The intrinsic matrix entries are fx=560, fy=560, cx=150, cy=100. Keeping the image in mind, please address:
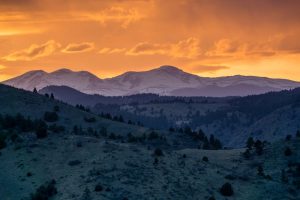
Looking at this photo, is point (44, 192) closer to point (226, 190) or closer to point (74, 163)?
point (74, 163)

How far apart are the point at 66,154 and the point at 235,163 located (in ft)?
168

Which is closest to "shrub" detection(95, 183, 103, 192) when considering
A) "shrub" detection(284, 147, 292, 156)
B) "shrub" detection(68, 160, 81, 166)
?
"shrub" detection(68, 160, 81, 166)

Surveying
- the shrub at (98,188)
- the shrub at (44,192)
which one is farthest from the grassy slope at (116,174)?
the shrub at (44,192)

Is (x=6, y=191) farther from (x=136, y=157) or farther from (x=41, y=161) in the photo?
(x=136, y=157)

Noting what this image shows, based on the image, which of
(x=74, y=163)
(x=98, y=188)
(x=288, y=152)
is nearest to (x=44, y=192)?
(x=98, y=188)

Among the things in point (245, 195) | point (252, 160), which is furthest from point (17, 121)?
point (245, 195)

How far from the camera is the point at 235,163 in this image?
148m

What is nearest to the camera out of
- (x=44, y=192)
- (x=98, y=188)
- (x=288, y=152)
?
(x=98, y=188)

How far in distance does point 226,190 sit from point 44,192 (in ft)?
108

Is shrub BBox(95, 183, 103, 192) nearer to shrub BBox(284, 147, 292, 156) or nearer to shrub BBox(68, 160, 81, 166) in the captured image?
shrub BBox(68, 160, 81, 166)

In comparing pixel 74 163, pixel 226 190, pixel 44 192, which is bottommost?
pixel 44 192

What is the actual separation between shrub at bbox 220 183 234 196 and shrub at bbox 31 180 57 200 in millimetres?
30402

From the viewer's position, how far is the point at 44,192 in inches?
3698

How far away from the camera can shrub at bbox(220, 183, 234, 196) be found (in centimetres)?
10231
